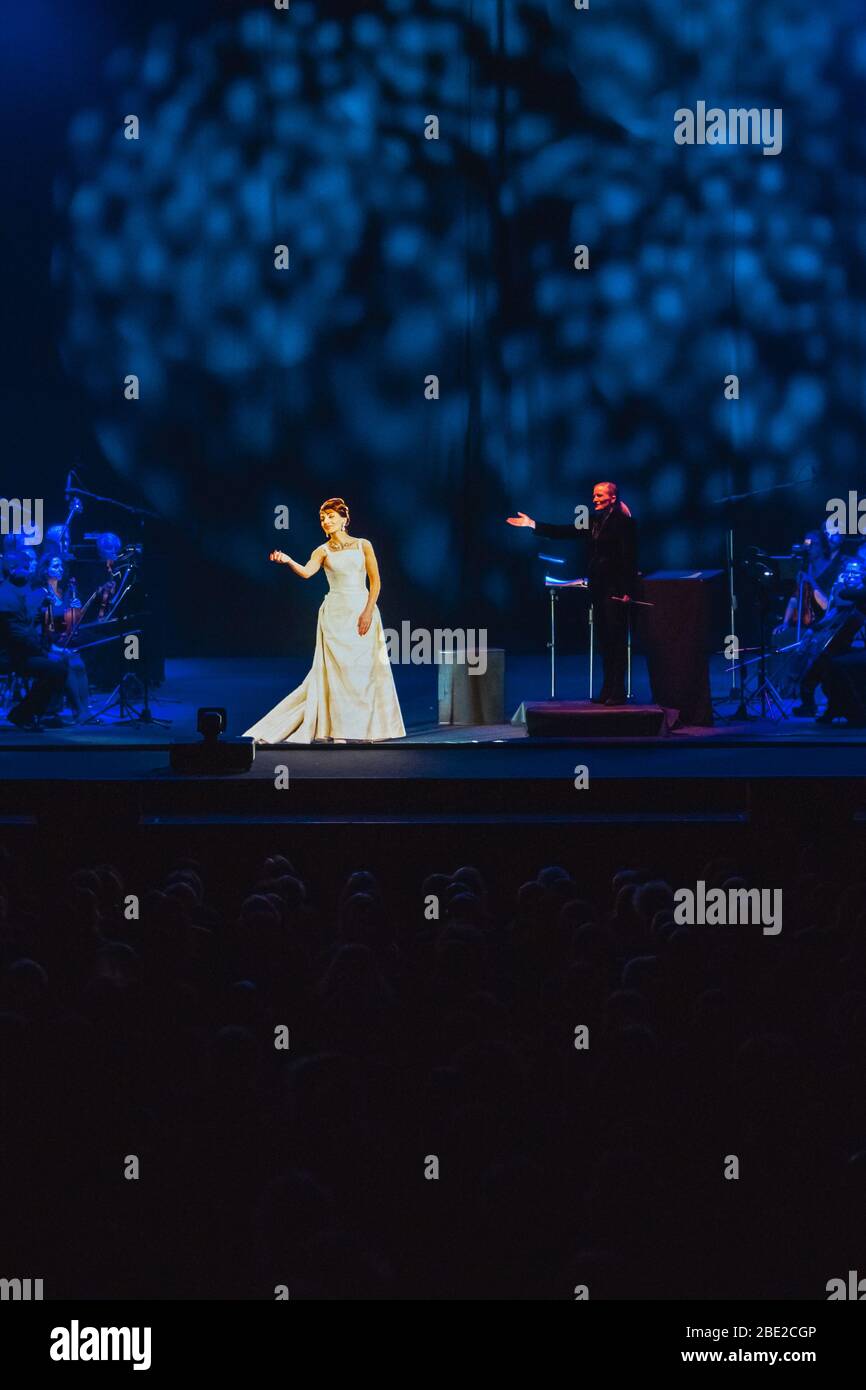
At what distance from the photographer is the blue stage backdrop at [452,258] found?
1127 centimetres

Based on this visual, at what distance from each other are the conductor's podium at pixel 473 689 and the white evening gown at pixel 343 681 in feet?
2.06

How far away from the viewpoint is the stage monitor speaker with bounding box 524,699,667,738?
7.95 m

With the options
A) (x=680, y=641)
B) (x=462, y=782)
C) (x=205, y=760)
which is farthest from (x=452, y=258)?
(x=462, y=782)

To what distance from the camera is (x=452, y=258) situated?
37.3 ft

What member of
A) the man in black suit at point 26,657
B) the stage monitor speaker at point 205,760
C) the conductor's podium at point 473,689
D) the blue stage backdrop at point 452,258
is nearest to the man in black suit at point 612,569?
the conductor's podium at point 473,689

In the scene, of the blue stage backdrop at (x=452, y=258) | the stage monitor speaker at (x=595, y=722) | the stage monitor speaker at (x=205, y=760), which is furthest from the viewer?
the blue stage backdrop at (x=452, y=258)

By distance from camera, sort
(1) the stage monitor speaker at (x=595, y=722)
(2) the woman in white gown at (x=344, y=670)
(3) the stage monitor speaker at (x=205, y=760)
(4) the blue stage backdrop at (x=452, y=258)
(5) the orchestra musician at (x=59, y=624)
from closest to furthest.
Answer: (3) the stage monitor speaker at (x=205, y=760)
(1) the stage monitor speaker at (x=595, y=722)
(2) the woman in white gown at (x=344, y=670)
(5) the orchestra musician at (x=59, y=624)
(4) the blue stage backdrop at (x=452, y=258)

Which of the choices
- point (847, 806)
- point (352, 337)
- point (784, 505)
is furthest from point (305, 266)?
point (847, 806)

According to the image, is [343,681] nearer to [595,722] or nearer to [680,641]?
[595,722]

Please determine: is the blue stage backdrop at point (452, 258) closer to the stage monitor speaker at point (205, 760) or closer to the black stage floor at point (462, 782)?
the black stage floor at point (462, 782)

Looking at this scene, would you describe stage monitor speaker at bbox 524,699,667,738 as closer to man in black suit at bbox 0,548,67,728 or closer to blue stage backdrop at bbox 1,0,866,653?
man in black suit at bbox 0,548,67,728

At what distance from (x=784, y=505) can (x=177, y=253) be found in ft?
14.1

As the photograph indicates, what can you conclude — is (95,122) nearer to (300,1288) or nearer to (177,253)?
(177,253)

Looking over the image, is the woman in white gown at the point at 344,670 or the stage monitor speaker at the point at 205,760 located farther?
the woman in white gown at the point at 344,670
